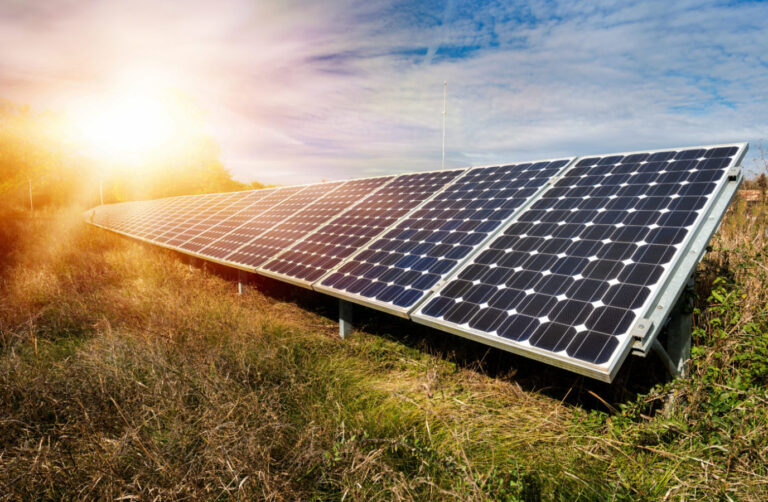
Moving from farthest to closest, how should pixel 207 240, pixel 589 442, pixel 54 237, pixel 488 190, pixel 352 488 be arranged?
pixel 54 237
pixel 207 240
pixel 488 190
pixel 589 442
pixel 352 488

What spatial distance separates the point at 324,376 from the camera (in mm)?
5582

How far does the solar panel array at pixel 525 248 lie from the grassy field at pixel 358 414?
3.31 feet

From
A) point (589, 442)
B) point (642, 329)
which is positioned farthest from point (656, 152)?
point (589, 442)

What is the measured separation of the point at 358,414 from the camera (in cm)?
460

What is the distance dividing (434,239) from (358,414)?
131 inches

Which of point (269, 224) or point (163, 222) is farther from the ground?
point (269, 224)

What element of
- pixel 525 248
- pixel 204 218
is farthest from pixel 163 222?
pixel 525 248

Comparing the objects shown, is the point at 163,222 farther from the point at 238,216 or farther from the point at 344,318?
the point at 344,318

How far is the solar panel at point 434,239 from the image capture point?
6.02 m

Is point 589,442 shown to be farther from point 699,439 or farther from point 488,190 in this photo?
point 488,190

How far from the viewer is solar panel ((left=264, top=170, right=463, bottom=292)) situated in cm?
771

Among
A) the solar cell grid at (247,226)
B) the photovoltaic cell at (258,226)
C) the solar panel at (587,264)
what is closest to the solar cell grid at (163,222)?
the solar cell grid at (247,226)

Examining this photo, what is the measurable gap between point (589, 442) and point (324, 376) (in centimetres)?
326

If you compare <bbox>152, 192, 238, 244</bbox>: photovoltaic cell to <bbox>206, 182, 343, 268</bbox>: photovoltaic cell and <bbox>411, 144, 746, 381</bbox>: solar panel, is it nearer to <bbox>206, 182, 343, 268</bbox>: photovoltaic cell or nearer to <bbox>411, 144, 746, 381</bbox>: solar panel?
<bbox>206, 182, 343, 268</bbox>: photovoltaic cell
